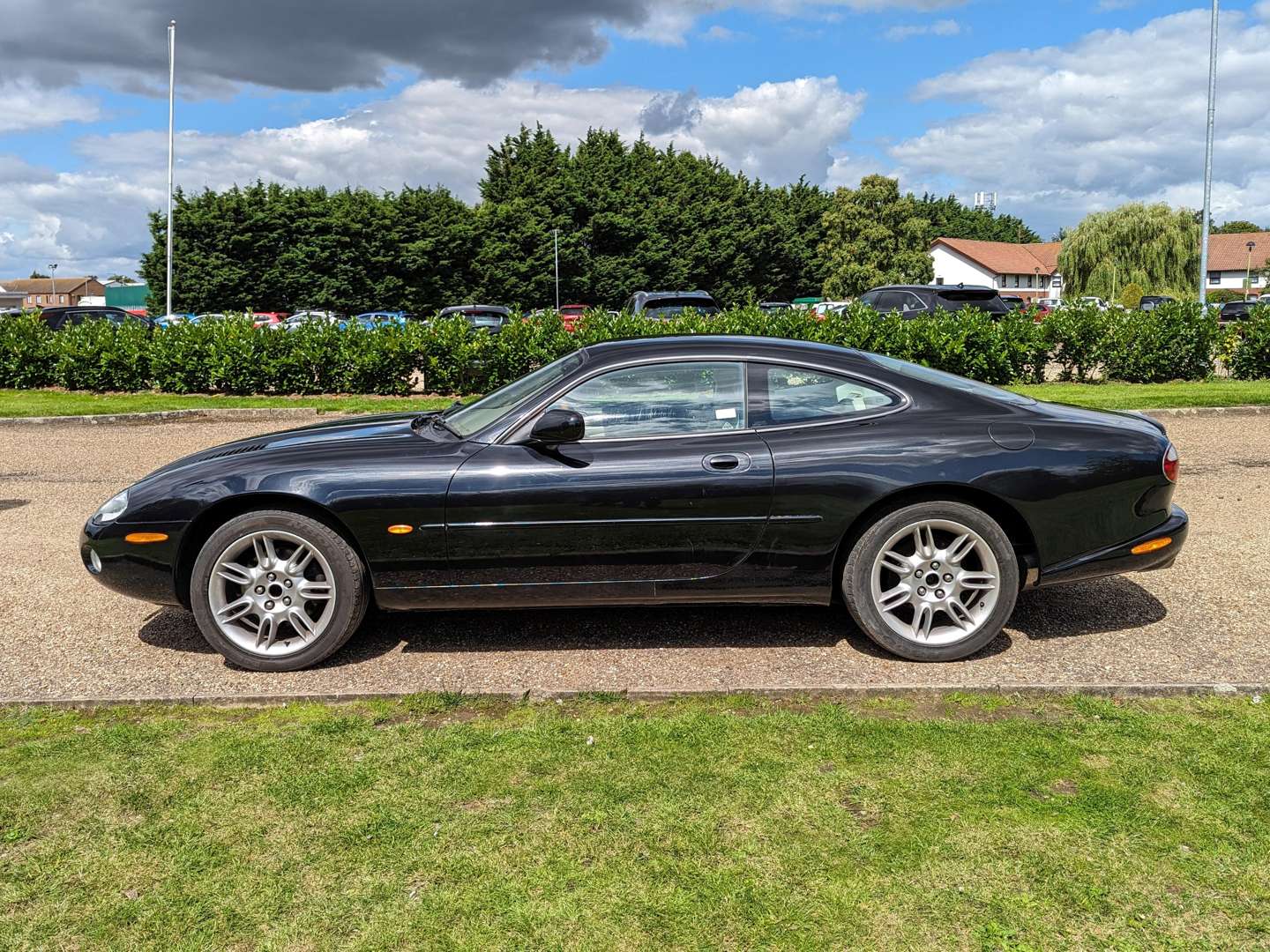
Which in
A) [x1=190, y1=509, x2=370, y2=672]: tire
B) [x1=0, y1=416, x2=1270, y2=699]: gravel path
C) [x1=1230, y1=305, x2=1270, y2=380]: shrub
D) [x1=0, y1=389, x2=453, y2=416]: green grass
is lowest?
[x1=0, y1=416, x2=1270, y2=699]: gravel path

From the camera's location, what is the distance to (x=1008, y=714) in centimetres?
398

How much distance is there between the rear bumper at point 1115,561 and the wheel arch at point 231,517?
3.01 m

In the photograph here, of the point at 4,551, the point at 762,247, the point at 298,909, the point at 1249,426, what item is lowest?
the point at 298,909

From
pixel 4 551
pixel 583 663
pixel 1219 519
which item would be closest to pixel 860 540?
pixel 583 663

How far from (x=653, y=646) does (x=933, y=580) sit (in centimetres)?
129

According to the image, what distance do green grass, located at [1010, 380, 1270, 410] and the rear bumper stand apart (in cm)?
850

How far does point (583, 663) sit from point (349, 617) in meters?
1.04

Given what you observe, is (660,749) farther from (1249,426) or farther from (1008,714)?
(1249,426)

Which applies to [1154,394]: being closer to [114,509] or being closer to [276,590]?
[276,590]

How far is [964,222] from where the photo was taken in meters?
117

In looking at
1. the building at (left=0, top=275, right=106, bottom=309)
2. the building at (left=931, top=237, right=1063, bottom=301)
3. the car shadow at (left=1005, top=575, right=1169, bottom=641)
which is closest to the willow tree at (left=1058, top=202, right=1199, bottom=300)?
the building at (left=931, top=237, right=1063, bottom=301)

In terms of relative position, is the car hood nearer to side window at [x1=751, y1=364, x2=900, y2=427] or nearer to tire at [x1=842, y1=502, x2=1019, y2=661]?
side window at [x1=751, y1=364, x2=900, y2=427]

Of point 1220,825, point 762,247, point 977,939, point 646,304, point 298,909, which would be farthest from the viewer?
point 762,247

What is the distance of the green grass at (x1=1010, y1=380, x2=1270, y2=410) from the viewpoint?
13617 millimetres
